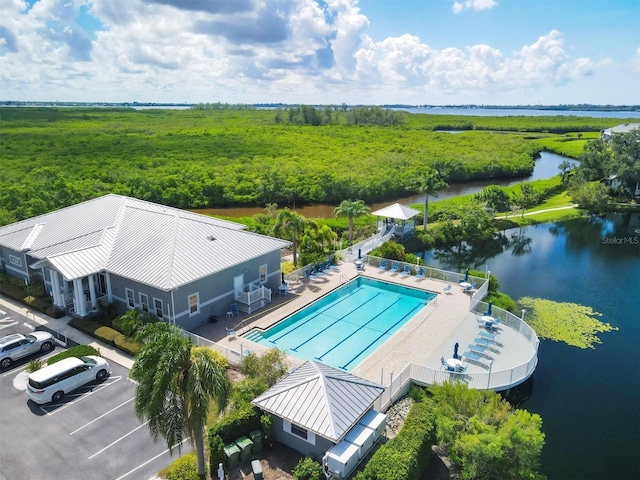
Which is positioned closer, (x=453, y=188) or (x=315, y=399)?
(x=315, y=399)

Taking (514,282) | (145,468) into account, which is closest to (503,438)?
(145,468)

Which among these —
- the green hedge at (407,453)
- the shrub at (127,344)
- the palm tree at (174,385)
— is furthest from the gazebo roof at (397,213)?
the palm tree at (174,385)

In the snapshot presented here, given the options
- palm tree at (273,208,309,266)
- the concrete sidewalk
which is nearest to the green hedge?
the concrete sidewalk

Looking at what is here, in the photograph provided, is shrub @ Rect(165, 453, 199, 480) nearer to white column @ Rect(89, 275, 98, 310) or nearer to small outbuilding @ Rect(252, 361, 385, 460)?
small outbuilding @ Rect(252, 361, 385, 460)

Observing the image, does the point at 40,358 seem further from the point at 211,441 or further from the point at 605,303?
the point at 605,303

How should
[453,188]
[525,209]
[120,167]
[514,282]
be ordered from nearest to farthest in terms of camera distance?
1. [514,282]
2. [525,209]
3. [120,167]
4. [453,188]

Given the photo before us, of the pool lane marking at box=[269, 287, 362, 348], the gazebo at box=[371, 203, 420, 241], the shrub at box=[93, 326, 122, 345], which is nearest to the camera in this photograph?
the shrub at box=[93, 326, 122, 345]

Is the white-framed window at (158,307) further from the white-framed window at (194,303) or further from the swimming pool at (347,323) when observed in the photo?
the swimming pool at (347,323)
